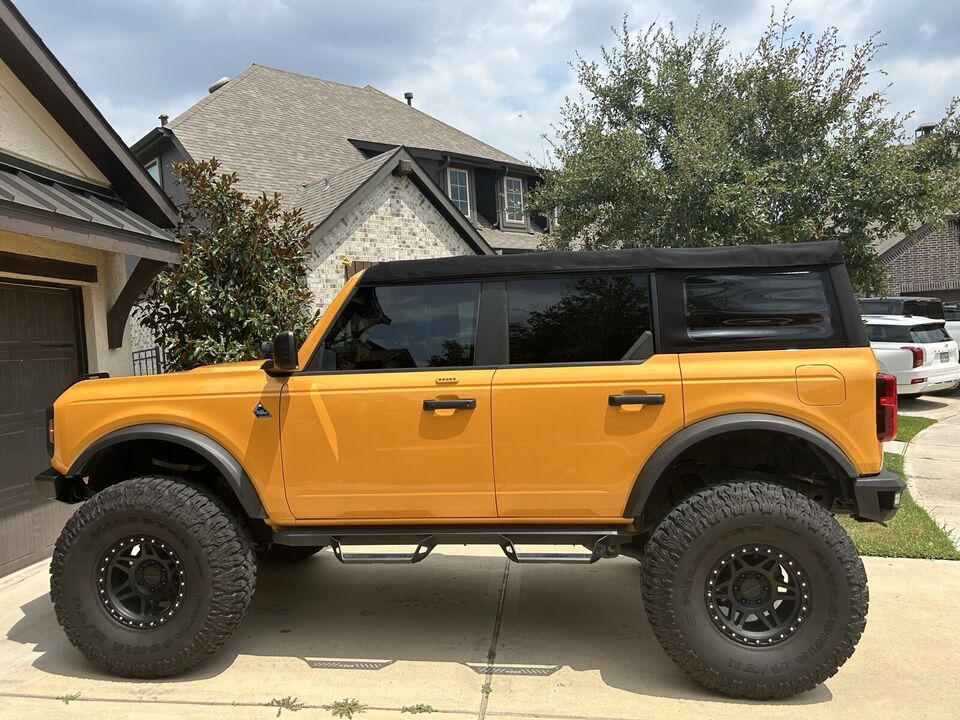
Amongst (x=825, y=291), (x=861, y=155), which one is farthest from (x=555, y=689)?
(x=861, y=155)

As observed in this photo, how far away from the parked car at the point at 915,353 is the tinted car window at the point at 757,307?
411 inches

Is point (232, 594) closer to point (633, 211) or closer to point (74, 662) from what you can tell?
point (74, 662)

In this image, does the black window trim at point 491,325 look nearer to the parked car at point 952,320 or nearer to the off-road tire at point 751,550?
the off-road tire at point 751,550

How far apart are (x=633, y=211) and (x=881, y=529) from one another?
8022 mm

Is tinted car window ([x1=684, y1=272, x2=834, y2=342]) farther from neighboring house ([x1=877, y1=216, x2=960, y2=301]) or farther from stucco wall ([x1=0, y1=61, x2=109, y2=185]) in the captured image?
neighboring house ([x1=877, y1=216, x2=960, y2=301])

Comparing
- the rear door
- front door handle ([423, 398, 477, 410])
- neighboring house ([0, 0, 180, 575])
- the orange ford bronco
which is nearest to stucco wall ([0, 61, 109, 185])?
neighboring house ([0, 0, 180, 575])

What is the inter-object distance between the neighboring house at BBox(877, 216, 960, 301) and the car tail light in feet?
84.9

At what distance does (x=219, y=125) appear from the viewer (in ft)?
53.5

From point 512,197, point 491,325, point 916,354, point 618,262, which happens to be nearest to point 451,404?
point 491,325

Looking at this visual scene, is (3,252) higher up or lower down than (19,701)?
higher up

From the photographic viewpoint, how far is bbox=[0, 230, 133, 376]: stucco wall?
6.08m

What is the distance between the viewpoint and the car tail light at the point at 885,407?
326cm

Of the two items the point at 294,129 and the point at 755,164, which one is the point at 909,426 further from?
the point at 294,129

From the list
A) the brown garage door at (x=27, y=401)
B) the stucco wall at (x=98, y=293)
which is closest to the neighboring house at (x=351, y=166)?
the stucco wall at (x=98, y=293)
